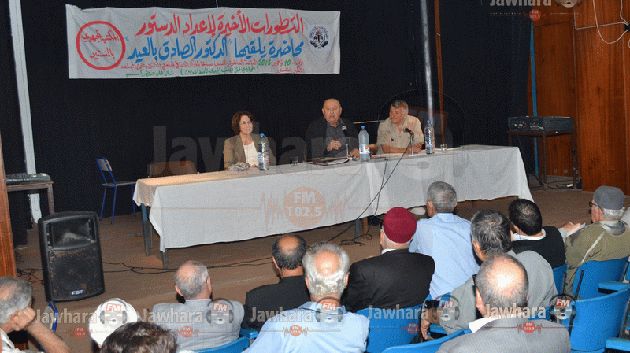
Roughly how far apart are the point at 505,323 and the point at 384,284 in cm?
91

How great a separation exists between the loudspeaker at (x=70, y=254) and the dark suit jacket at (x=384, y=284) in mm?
2290

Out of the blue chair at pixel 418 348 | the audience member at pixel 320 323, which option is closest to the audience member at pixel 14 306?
the audience member at pixel 320 323

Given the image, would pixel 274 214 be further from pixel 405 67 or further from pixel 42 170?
pixel 405 67

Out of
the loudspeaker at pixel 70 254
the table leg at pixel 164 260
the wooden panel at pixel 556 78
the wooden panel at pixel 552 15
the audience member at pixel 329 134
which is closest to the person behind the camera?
the loudspeaker at pixel 70 254

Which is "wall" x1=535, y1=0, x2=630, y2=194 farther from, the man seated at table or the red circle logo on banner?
the red circle logo on banner

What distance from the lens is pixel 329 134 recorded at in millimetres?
6266

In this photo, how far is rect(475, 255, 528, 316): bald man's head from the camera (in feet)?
6.08

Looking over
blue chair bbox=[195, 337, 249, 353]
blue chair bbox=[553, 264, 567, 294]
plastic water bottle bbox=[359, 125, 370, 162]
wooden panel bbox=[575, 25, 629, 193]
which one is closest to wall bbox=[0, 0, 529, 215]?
wooden panel bbox=[575, 25, 629, 193]

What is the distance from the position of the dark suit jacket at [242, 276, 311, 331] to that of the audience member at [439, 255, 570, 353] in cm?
88

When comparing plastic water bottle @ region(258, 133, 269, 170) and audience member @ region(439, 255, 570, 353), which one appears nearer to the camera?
audience member @ region(439, 255, 570, 353)

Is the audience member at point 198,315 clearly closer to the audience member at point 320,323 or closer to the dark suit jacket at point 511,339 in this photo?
the audience member at point 320,323

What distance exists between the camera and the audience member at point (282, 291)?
8.36 ft

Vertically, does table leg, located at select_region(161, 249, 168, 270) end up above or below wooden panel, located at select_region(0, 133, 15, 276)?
below

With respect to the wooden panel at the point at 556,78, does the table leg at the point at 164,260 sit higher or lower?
lower
